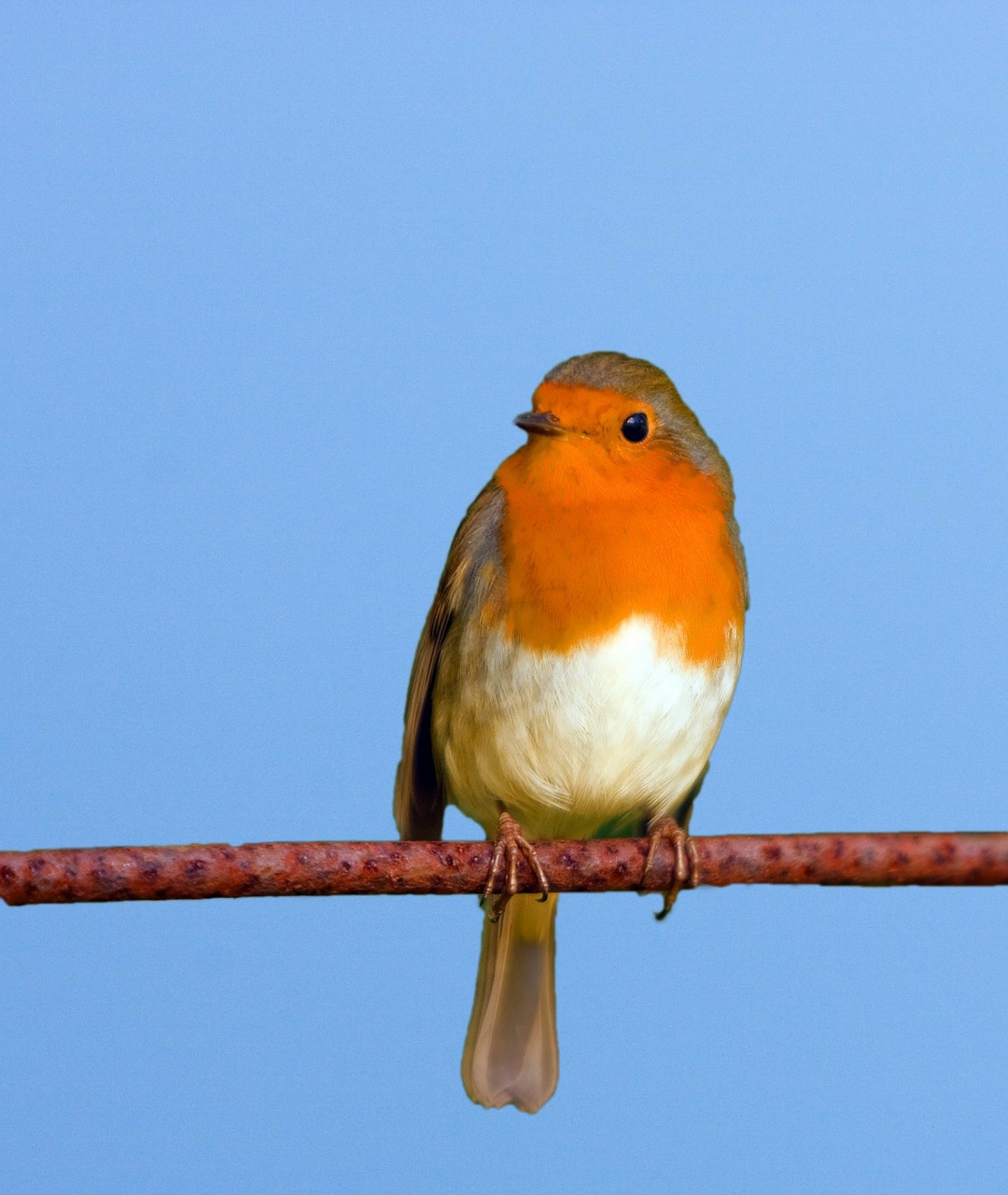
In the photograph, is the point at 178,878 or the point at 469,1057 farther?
the point at 469,1057

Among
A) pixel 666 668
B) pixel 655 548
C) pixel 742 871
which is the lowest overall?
pixel 742 871

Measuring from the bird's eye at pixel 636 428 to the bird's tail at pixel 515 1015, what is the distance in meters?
1.15

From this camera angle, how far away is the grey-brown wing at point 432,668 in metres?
3.46

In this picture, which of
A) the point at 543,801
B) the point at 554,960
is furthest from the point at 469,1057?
the point at 543,801

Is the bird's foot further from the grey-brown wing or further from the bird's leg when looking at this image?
the grey-brown wing

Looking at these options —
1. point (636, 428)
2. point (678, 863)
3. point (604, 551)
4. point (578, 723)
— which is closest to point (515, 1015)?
point (678, 863)

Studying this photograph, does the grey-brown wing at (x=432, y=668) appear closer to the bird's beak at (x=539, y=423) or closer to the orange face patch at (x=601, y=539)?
the orange face patch at (x=601, y=539)

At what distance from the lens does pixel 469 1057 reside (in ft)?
A: 12.4

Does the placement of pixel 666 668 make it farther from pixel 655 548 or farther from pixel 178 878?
pixel 178 878

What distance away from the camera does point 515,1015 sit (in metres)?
3.83

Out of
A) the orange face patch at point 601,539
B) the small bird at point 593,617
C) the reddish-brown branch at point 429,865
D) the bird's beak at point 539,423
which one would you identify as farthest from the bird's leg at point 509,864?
the bird's beak at point 539,423

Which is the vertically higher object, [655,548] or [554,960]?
[655,548]

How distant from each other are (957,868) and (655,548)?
89 cm

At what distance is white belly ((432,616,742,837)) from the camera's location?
10.7 feet
